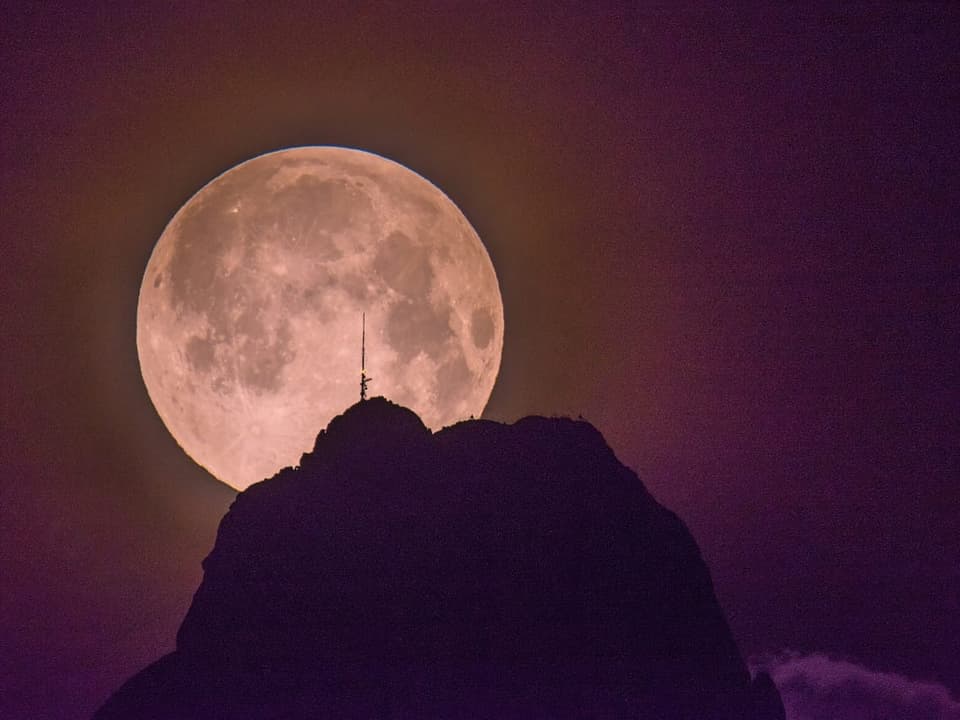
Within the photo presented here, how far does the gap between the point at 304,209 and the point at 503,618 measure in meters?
12.4

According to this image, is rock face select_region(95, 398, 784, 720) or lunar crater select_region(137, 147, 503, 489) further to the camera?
lunar crater select_region(137, 147, 503, 489)

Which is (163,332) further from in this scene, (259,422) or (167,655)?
(167,655)

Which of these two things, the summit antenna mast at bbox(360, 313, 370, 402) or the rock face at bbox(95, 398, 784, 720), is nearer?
the rock face at bbox(95, 398, 784, 720)

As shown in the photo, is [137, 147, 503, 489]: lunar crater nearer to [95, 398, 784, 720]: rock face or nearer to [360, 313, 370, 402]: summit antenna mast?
[360, 313, 370, 402]: summit antenna mast

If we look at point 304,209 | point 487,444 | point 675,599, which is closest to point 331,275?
point 304,209

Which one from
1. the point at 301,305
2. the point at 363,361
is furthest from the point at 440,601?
the point at 301,305

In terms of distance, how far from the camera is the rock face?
24016mm

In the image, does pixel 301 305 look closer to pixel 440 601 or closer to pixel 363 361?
pixel 363 361

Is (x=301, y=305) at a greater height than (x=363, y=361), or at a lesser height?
greater

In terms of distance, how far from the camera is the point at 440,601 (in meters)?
24.7

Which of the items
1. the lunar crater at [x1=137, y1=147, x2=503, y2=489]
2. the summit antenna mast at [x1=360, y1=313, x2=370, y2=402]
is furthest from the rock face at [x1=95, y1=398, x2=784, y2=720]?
the lunar crater at [x1=137, y1=147, x2=503, y2=489]

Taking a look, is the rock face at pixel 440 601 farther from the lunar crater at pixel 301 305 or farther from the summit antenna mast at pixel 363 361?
the lunar crater at pixel 301 305

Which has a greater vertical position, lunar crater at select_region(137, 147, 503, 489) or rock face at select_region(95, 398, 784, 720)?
lunar crater at select_region(137, 147, 503, 489)

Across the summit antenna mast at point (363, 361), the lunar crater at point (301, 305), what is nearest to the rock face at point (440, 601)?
the summit antenna mast at point (363, 361)
